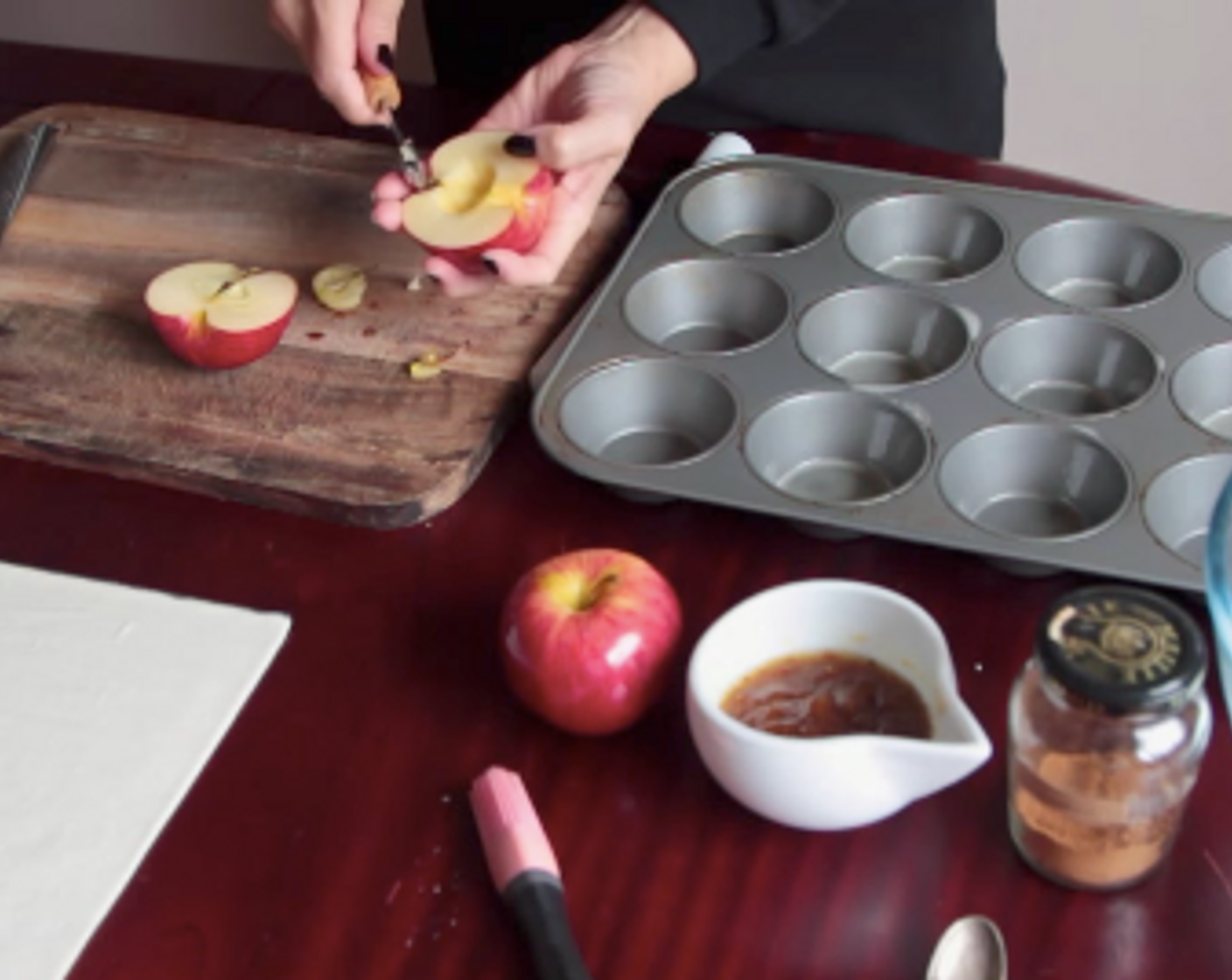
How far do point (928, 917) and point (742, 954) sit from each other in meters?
0.10

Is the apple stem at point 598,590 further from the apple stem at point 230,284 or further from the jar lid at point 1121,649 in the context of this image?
the apple stem at point 230,284

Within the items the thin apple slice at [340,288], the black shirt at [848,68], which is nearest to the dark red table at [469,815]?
the thin apple slice at [340,288]

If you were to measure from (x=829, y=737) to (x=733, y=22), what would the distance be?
2.28 feet

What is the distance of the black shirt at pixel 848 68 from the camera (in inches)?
55.0

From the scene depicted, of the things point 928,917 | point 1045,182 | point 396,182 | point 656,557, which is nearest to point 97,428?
point 396,182

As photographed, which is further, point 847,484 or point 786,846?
point 847,484

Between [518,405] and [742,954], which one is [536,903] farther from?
[518,405]

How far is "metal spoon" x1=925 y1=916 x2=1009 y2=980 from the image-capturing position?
73 centimetres

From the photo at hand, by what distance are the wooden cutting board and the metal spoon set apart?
462 millimetres

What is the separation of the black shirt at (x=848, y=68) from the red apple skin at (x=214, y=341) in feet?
1.49

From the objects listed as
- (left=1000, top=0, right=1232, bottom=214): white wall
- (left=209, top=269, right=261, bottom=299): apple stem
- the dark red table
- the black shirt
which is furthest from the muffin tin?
(left=1000, top=0, right=1232, bottom=214): white wall

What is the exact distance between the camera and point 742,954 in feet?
2.48

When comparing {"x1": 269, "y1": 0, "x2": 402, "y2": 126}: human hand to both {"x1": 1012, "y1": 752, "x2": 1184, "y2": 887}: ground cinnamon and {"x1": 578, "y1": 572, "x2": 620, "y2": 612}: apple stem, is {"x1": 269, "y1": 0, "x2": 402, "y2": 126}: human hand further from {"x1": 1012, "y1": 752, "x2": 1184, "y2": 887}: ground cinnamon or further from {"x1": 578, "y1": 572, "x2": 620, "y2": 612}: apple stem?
{"x1": 1012, "y1": 752, "x2": 1184, "y2": 887}: ground cinnamon

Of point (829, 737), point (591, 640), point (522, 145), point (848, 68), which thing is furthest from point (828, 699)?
point (848, 68)
